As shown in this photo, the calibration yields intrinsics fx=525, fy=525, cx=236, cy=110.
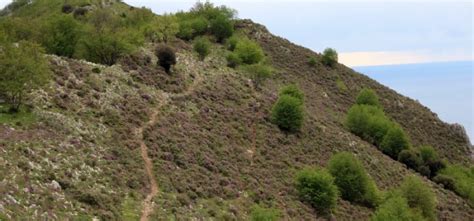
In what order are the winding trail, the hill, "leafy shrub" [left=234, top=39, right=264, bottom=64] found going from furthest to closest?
"leafy shrub" [left=234, top=39, right=264, bottom=64], the winding trail, the hill

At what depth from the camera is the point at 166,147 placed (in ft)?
135

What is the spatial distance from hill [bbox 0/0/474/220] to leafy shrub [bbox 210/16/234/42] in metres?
12.2

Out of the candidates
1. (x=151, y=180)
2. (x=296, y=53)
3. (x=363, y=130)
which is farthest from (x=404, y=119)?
(x=151, y=180)

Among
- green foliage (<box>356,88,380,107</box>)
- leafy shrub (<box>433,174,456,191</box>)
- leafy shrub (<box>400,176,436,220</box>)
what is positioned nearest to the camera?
leafy shrub (<box>400,176,436,220</box>)

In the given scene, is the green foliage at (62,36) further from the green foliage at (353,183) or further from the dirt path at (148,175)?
the green foliage at (353,183)

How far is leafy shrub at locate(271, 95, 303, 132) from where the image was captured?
59.8 metres

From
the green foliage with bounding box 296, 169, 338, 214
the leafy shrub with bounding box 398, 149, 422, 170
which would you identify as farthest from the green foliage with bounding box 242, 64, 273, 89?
the green foliage with bounding box 296, 169, 338, 214

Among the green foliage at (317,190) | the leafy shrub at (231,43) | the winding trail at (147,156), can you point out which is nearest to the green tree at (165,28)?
the leafy shrub at (231,43)

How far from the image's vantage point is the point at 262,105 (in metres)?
64.1

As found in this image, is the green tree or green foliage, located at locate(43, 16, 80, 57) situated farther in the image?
the green tree

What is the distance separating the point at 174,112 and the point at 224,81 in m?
18.2

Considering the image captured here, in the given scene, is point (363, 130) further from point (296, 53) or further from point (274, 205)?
point (274, 205)

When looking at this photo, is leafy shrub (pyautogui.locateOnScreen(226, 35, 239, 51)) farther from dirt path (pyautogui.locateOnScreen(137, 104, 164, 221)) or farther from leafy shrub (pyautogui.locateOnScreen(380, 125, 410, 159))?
dirt path (pyautogui.locateOnScreen(137, 104, 164, 221))

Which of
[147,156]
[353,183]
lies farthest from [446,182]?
[147,156]
